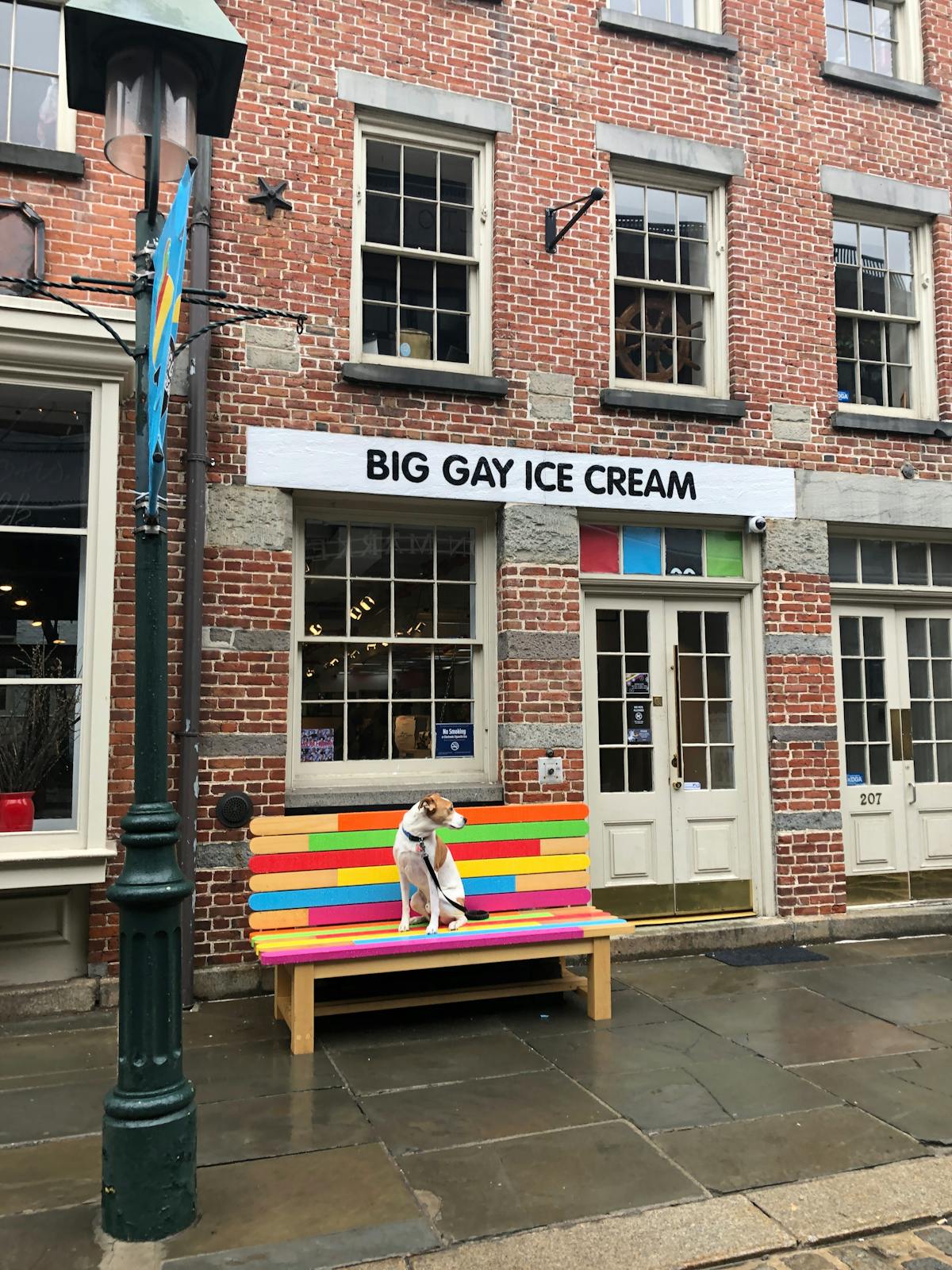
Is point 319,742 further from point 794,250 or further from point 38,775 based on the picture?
point 794,250

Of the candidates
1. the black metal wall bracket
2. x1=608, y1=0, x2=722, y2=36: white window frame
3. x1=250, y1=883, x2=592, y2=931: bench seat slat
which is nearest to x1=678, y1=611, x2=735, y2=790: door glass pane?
x1=250, y1=883, x2=592, y2=931: bench seat slat

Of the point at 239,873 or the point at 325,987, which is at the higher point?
the point at 239,873

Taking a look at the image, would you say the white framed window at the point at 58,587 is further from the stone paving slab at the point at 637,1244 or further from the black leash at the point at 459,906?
the stone paving slab at the point at 637,1244

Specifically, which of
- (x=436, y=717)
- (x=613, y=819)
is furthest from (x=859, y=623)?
(x=436, y=717)

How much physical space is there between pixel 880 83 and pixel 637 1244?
9.41 m

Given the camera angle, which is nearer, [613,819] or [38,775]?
[38,775]

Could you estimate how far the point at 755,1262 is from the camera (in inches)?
140

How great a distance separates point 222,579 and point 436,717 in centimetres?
188

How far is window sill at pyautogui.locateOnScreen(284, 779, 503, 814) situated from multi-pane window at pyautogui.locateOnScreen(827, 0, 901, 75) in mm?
7362

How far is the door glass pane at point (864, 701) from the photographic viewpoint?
8664 millimetres

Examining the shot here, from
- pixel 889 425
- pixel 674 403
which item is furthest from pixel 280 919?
pixel 889 425

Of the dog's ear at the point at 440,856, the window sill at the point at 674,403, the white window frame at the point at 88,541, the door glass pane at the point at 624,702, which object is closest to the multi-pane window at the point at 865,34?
the window sill at the point at 674,403

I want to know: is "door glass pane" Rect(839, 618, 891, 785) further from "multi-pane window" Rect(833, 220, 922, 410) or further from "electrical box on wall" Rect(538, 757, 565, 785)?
"electrical box on wall" Rect(538, 757, 565, 785)

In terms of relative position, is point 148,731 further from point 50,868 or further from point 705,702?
point 705,702
